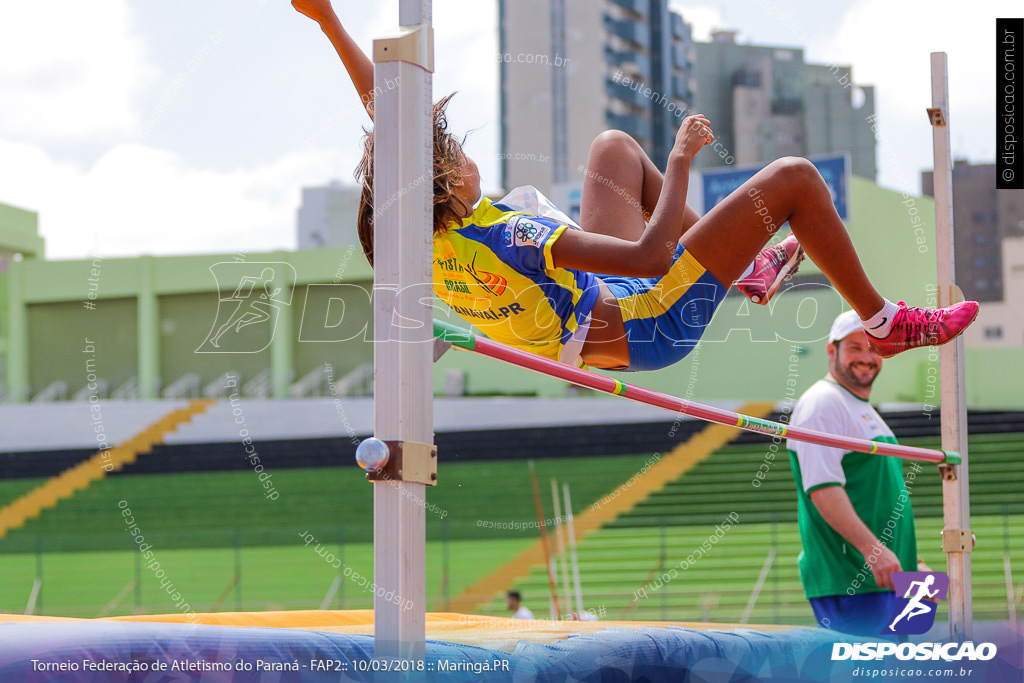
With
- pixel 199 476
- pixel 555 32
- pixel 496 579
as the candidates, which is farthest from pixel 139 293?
pixel 555 32

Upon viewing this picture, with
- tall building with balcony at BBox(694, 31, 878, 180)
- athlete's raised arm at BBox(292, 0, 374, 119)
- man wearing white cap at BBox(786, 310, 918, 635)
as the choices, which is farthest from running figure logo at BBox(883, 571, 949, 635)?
tall building with balcony at BBox(694, 31, 878, 180)

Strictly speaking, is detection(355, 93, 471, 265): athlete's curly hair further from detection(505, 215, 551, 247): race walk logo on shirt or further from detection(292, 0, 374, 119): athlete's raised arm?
detection(292, 0, 374, 119): athlete's raised arm

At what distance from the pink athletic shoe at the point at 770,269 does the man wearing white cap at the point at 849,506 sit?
0.34 metres

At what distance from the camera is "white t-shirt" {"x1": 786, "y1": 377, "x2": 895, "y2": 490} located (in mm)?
2812

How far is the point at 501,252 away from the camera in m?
2.13

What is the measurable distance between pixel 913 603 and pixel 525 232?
4.75 feet

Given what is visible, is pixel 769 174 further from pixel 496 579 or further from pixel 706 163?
pixel 706 163

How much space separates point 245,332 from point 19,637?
1967 centimetres

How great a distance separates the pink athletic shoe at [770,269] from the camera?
2607mm

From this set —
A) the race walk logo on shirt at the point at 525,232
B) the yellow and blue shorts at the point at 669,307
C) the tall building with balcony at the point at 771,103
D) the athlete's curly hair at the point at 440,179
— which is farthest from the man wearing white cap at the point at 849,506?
the tall building with balcony at the point at 771,103

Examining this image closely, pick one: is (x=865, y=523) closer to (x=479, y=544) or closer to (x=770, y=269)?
(x=770, y=269)

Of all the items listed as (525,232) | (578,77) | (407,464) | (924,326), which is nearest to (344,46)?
(525,232)

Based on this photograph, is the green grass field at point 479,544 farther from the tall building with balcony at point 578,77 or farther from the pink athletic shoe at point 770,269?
the tall building with balcony at point 578,77

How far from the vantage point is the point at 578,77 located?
2878 cm
